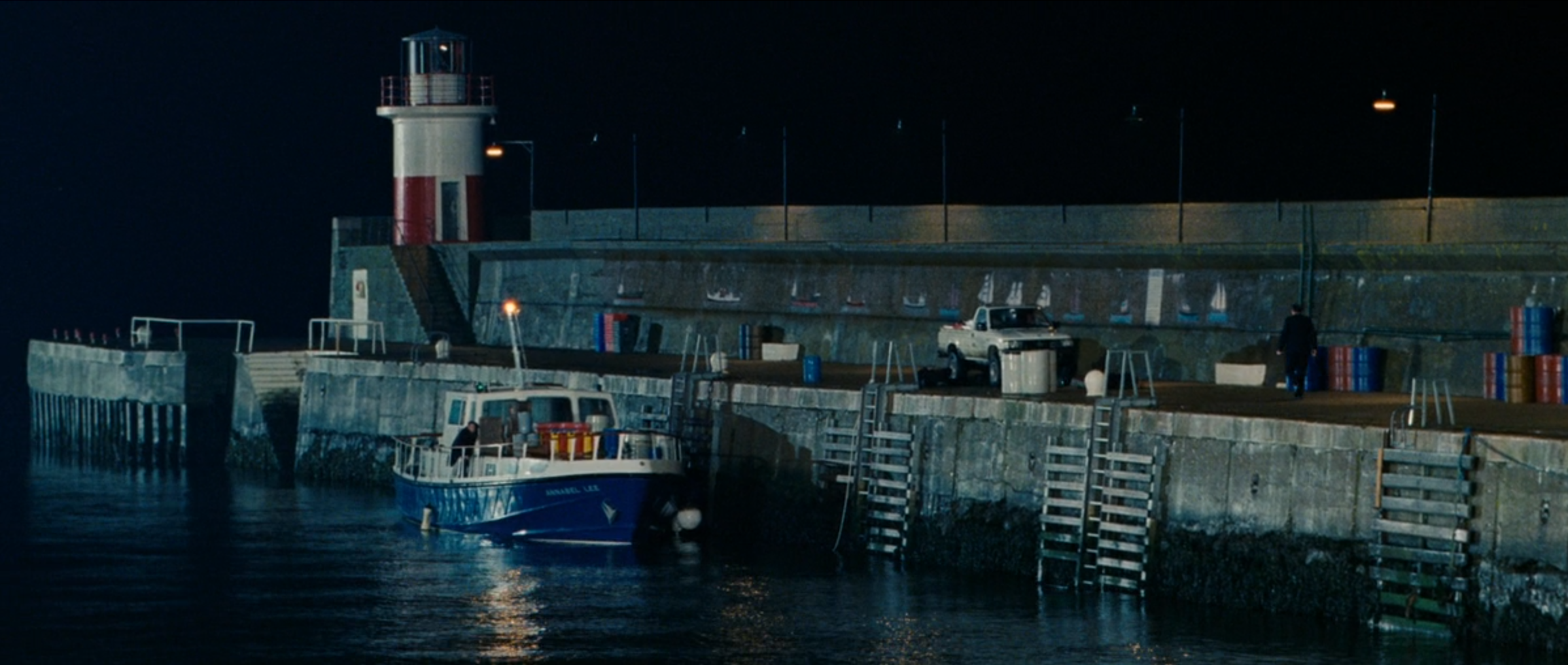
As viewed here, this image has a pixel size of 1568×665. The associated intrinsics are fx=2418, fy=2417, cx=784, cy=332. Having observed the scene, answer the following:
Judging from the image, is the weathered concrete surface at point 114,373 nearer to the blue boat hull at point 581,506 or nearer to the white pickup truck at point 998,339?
the blue boat hull at point 581,506

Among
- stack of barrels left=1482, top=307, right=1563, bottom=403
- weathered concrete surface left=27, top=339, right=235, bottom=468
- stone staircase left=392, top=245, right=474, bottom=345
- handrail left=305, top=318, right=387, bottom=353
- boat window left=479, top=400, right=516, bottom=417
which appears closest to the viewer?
stack of barrels left=1482, top=307, right=1563, bottom=403

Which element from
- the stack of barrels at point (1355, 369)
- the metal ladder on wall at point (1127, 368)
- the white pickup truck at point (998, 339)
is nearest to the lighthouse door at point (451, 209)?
the white pickup truck at point (998, 339)

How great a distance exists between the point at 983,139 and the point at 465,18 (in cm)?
2592

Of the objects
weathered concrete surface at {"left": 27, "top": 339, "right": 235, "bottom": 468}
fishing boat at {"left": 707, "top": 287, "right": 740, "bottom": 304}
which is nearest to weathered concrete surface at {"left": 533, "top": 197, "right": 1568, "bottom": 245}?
fishing boat at {"left": 707, "top": 287, "right": 740, "bottom": 304}

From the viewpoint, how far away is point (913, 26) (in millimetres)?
104062

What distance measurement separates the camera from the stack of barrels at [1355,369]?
3634cm

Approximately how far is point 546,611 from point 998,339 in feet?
34.8

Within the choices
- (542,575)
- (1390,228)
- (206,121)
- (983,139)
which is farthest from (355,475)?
(206,121)

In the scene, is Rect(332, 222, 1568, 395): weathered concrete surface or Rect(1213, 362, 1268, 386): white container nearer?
Rect(332, 222, 1568, 395): weathered concrete surface

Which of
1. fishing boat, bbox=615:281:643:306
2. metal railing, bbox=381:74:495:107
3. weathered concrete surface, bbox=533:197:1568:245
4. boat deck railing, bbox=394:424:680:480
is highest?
metal railing, bbox=381:74:495:107

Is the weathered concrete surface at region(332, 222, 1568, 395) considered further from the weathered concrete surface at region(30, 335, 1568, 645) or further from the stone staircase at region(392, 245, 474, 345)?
the weathered concrete surface at region(30, 335, 1568, 645)

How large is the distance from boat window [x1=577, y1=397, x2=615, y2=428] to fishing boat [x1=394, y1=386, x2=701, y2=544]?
0.01 metres

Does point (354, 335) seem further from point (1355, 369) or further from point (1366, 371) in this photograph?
point (1366, 371)

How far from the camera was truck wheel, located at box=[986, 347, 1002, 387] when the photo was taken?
39.0 meters
